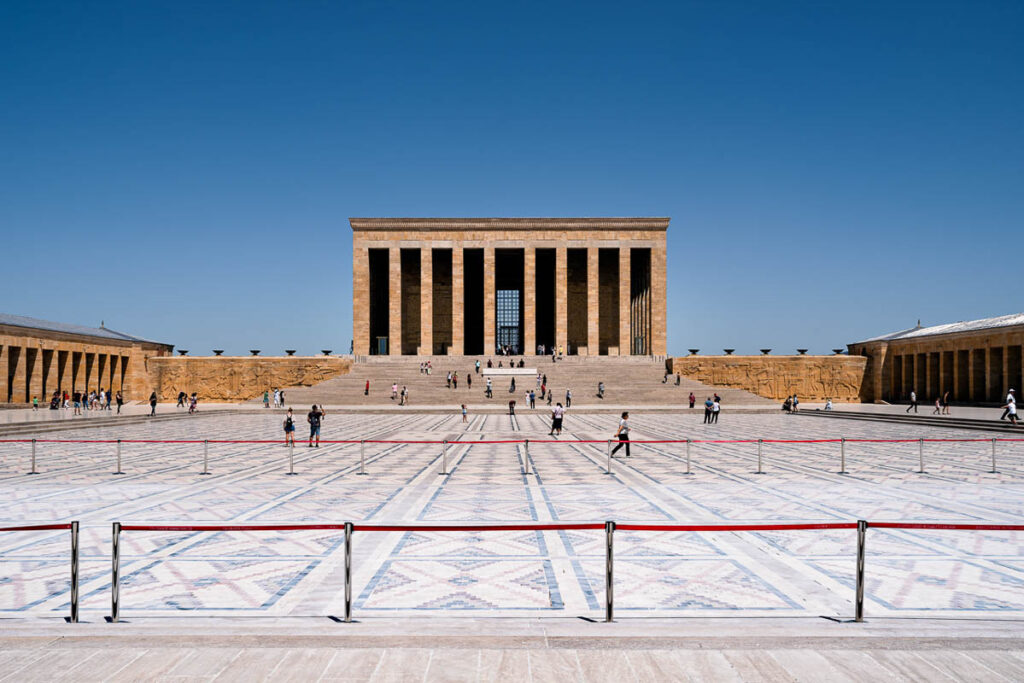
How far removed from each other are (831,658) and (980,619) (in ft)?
5.33

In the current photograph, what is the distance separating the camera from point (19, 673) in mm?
3775

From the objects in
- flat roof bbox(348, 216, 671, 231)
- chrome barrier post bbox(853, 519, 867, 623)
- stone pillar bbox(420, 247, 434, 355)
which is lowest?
chrome barrier post bbox(853, 519, 867, 623)

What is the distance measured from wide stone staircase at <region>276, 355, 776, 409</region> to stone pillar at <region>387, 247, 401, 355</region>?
13.8 feet

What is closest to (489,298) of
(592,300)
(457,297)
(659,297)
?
(457,297)

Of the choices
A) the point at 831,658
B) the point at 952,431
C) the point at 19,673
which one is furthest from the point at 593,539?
the point at 952,431

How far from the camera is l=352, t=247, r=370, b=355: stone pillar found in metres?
49.2

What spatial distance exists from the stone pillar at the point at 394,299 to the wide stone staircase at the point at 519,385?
4.20 meters

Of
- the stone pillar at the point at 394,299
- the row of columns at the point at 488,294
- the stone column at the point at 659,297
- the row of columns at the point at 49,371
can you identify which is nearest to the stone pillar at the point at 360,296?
the row of columns at the point at 488,294

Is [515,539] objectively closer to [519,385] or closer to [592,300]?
[519,385]

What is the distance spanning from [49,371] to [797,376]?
153ft

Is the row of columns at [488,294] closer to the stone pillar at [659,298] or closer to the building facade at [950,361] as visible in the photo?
the stone pillar at [659,298]

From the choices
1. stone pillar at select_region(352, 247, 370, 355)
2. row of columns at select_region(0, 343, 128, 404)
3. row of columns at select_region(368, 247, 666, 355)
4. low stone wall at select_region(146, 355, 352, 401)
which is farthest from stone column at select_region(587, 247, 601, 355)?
row of columns at select_region(0, 343, 128, 404)

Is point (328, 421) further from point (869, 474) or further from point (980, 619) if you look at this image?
point (980, 619)

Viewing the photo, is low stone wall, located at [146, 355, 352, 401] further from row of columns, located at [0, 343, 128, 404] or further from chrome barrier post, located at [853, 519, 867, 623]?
chrome barrier post, located at [853, 519, 867, 623]
